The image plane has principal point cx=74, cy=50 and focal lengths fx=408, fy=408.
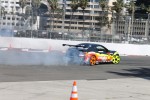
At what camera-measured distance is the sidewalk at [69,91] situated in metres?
11.4

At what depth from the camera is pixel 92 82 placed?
51.0 ft

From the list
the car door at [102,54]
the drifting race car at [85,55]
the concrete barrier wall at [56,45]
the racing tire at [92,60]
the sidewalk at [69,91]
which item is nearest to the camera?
the sidewalk at [69,91]

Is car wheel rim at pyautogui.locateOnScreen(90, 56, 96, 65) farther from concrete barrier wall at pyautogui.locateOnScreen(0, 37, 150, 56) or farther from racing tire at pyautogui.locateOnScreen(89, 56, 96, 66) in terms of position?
concrete barrier wall at pyautogui.locateOnScreen(0, 37, 150, 56)

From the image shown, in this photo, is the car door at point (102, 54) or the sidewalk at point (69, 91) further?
the car door at point (102, 54)

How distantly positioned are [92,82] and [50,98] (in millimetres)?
4634

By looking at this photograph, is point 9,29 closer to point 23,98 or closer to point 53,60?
point 53,60

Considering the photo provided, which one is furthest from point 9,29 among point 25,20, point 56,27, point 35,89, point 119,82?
point 35,89

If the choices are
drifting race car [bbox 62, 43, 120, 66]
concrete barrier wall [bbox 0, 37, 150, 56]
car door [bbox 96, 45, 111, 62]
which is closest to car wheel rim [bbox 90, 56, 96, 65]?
drifting race car [bbox 62, 43, 120, 66]

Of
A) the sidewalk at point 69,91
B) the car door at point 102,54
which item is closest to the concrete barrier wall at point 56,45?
the car door at point 102,54

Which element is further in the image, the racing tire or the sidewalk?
the racing tire

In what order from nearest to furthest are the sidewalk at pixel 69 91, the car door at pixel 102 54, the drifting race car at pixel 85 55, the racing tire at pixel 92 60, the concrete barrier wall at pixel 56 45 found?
the sidewalk at pixel 69 91 → the drifting race car at pixel 85 55 → the racing tire at pixel 92 60 → the car door at pixel 102 54 → the concrete barrier wall at pixel 56 45

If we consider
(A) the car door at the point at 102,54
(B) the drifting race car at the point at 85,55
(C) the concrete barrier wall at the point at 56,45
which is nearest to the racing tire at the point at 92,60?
(B) the drifting race car at the point at 85,55

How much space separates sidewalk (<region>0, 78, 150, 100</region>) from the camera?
37.5 feet

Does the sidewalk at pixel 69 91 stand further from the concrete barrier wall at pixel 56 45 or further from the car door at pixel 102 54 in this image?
the concrete barrier wall at pixel 56 45
